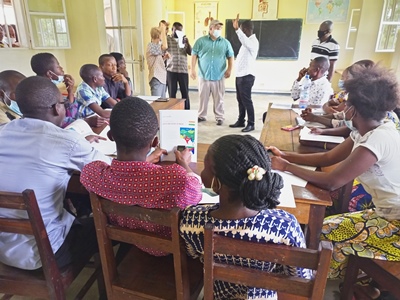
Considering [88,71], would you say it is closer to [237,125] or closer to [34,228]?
[34,228]

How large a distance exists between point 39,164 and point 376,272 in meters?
1.30

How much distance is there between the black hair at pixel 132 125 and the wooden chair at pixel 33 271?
32 cm

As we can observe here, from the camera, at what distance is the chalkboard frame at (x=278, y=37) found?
628 centimetres

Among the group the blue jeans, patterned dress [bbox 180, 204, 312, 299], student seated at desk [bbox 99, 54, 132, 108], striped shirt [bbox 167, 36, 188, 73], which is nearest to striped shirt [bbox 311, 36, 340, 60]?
striped shirt [bbox 167, 36, 188, 73]

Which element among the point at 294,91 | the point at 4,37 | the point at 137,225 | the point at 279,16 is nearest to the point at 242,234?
the point at 137,225

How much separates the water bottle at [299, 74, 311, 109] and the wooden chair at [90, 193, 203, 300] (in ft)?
6.22

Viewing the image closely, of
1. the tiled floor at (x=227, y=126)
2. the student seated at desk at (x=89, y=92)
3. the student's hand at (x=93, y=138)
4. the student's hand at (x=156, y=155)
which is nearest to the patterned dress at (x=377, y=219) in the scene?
the tiled floor at (x=227, y=126)

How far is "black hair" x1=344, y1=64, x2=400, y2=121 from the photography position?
1160 millimetres

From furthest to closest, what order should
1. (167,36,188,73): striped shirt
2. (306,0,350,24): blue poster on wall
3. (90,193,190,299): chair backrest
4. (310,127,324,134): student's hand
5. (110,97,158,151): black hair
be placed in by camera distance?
(306,0,350,24): blue poster on wall → (167,36,188,73): striped shirt → (310,127,324,134): student's hand → (110,97,158,151): black hair → (90,193,190,299): chair backrest

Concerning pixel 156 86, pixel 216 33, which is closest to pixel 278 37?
pixel 216 33

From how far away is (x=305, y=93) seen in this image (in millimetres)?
2570

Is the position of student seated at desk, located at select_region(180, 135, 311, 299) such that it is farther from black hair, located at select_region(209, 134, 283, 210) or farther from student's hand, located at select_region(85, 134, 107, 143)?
student's hand, located at select_region(85, 134, 107, 143)

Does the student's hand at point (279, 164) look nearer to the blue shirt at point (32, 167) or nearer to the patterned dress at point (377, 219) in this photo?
the patterned dress at point (377, 219)

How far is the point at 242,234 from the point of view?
79cm
